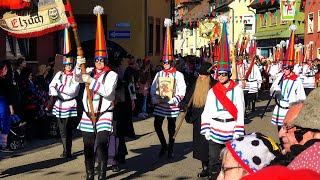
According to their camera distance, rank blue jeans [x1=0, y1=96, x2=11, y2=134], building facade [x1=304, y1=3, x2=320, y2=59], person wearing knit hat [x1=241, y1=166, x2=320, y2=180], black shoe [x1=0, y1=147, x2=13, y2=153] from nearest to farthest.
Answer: person wearing knit hat [x1=241, y1=166, x2=320, y2=180] < blue jeans [x1=0, y1=96, x2=11, y2=134] < black shoe [x1=0, y1=147, x2=13, y2=153] < building facade [x1=304, y1=3, x2=320, y2=59]

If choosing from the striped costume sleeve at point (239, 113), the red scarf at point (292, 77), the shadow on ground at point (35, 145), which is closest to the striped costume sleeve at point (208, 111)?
the striped costume sleeve at point (239, 113)

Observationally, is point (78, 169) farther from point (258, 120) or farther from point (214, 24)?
point (214, 24)

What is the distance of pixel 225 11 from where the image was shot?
64.8m

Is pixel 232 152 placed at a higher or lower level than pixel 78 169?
higher

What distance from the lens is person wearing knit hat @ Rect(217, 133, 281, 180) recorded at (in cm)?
297

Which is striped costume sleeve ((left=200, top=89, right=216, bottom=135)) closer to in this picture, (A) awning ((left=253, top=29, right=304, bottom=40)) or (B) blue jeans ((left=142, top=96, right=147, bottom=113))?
(B) blue jeans ((left=142, top=96, right=147, bottom=113))

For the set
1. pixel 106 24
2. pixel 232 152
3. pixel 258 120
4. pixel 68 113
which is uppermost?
pixel 106 24

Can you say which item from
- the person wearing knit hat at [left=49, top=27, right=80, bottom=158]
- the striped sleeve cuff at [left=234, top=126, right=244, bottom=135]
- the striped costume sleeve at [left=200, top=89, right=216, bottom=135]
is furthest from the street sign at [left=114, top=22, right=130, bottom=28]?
the striped sleeve cuff at [left=234, top=126, right=244, bottom=135]

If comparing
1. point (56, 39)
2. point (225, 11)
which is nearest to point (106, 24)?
point (56, 39)

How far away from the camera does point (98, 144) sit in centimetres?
775

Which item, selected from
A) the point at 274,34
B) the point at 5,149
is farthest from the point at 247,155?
the point at 274,34

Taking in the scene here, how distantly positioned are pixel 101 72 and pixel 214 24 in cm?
1997

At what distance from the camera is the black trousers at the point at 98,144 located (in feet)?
25.3

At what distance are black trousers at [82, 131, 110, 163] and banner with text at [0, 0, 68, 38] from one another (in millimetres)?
6938
